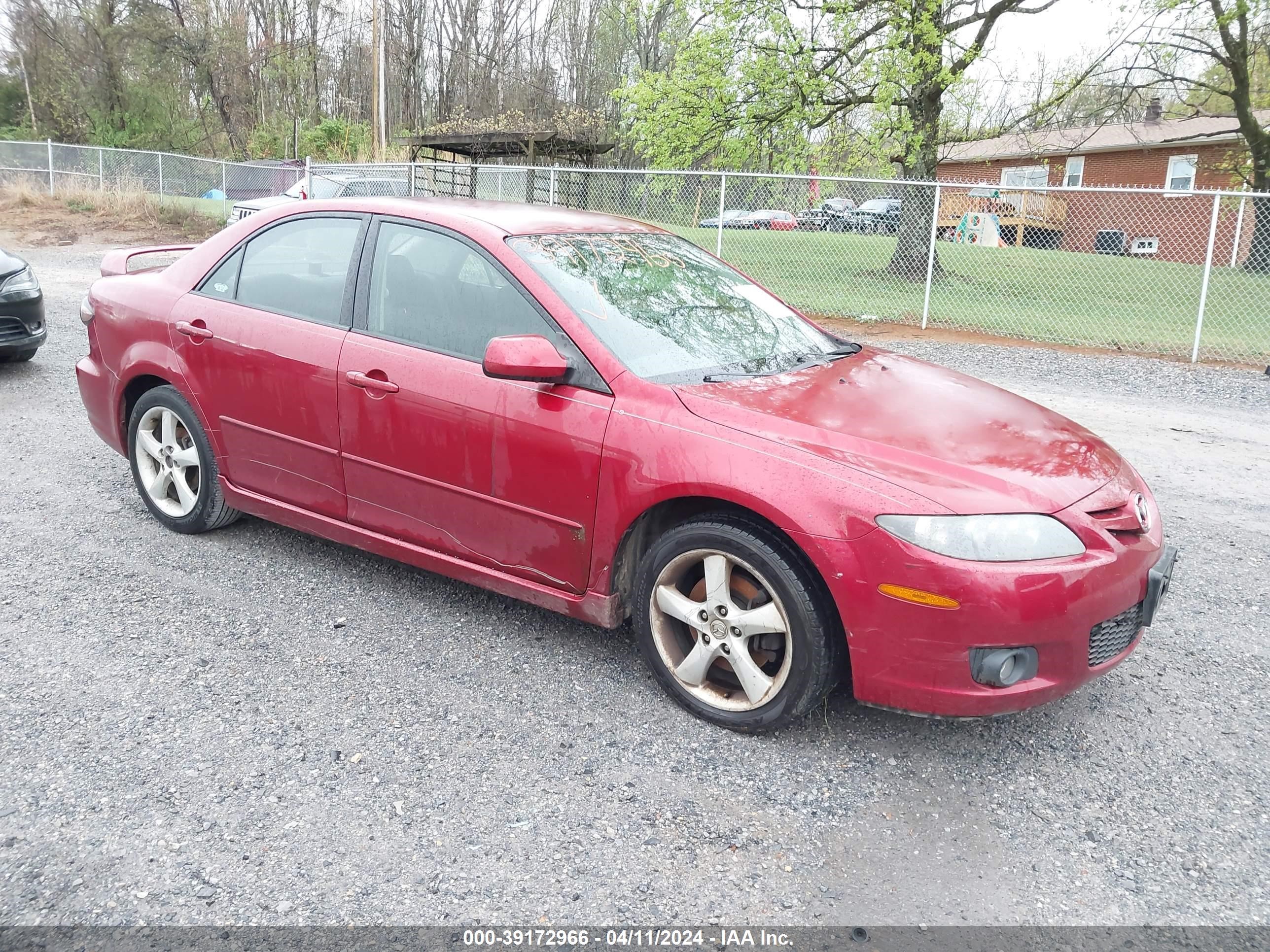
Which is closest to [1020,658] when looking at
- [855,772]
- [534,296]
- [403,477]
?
[855,772]

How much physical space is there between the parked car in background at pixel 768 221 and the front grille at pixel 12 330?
10.5 metres

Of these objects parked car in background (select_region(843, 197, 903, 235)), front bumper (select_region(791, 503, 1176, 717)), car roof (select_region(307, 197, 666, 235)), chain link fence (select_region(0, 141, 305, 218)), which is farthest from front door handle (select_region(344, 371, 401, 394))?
chain link fence (select_region(0, 141, 305, 218))

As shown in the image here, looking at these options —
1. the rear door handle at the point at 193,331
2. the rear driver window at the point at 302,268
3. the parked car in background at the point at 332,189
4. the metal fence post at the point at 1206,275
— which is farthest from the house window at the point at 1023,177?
the rear door handle at the point at 193,331

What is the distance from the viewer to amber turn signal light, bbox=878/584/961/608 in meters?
2.72

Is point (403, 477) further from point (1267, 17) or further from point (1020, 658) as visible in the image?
point (1267, 17)

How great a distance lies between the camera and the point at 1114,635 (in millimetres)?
3002

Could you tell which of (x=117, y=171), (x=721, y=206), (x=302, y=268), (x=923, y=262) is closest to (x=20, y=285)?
(x=302, y=268)

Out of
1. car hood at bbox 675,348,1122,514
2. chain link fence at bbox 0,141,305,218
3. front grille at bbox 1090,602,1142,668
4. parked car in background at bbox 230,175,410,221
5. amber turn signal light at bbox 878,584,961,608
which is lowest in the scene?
front grille at bbox 1090,602,1142,668

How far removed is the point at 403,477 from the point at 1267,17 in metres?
23.3

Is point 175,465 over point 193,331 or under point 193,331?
under

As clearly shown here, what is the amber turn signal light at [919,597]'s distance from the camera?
2717mm

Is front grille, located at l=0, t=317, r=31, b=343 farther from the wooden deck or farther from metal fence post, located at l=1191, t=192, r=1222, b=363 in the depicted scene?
the wooden deck

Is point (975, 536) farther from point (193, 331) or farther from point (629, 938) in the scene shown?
point (193, 331)

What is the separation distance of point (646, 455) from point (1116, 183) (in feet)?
130
